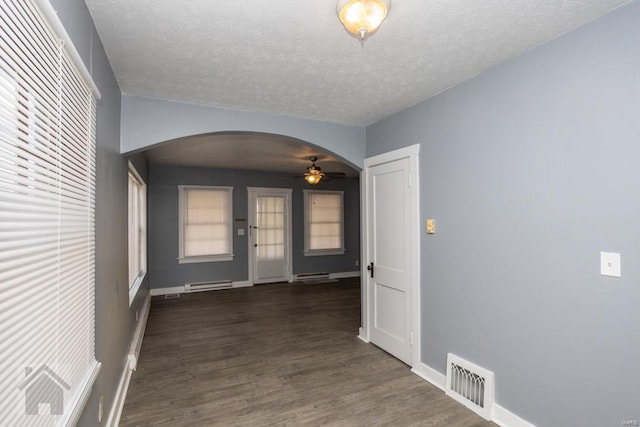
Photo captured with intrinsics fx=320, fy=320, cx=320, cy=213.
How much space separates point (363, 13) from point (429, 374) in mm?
2935

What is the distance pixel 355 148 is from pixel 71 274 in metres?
3.03

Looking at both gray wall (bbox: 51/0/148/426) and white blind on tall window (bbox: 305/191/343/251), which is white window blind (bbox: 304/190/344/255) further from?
gray wall (bbox: 51/0/148/426)

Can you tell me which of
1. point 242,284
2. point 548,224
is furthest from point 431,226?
point 242,284

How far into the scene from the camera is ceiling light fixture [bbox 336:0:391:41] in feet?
4.88

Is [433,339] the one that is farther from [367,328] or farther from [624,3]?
[624,3]

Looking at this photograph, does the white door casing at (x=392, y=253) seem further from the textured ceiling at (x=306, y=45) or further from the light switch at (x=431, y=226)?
the textured ceiling at (x=306, y=45)

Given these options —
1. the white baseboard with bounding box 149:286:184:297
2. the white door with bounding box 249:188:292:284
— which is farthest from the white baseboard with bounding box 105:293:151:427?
the white door with bounding box 249:188:292:284

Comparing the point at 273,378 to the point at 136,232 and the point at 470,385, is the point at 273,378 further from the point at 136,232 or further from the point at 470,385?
the point at 136,232

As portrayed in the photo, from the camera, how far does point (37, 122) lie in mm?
1112

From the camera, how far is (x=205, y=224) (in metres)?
6.91

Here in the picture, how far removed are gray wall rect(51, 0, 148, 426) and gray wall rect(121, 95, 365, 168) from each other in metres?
0.18

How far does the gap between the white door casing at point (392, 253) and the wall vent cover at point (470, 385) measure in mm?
437

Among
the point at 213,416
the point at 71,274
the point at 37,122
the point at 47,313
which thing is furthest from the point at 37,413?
the point at 213,416

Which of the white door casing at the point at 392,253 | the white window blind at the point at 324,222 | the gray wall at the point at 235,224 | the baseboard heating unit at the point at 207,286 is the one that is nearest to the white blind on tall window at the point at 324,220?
the white window blind at the point at 324,222
